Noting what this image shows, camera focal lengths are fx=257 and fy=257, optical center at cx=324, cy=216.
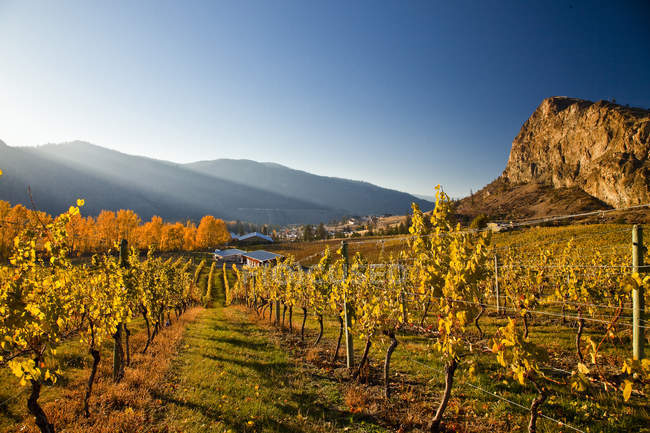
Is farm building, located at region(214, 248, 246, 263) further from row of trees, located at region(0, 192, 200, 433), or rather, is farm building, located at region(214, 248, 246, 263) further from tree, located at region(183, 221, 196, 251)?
row of trees, located at region(0, 192, 200, 433)

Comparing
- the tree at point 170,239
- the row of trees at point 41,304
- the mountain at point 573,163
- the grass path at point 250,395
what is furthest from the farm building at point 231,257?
the mountain at point 573,163

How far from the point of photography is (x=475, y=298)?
486cm

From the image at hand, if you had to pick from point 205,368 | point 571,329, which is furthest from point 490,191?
point 205,368

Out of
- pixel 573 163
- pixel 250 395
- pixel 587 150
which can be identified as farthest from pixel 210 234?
pixel 587 150

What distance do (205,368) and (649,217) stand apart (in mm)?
64615

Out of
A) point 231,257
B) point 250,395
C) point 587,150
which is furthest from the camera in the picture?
point 587,150

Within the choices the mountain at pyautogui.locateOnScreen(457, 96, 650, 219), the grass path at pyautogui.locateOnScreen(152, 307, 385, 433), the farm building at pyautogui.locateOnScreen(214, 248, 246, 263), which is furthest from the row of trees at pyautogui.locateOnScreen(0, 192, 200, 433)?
the mountain at pyautogui.locateOnScreen(457, 96, 650, 219)

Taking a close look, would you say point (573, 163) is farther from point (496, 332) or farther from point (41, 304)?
point (41, 304)

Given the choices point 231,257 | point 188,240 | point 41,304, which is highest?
point 41,304

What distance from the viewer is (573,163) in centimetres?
11781

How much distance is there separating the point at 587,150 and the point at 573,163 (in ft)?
→ 22.2

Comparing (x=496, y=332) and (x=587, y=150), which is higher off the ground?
(x=587, y=150)

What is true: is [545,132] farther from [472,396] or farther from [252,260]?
[472,396]

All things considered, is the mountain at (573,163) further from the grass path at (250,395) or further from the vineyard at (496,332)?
the grass path at (250,395)
